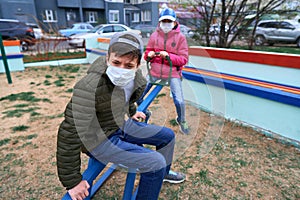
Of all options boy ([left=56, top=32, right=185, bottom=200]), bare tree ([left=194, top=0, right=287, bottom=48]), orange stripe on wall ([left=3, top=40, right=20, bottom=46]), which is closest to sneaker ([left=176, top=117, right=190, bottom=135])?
boy ([left=56, top=32, right=185, bottom=200])

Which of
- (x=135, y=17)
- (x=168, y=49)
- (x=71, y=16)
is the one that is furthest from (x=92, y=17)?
(x=168, y=49)

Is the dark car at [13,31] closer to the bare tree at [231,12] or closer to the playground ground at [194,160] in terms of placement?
the bare tree at [231,12]

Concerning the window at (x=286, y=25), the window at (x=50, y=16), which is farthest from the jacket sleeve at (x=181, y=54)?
the window at (x=50, y=16)

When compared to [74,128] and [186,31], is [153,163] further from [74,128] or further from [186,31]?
[186,31]

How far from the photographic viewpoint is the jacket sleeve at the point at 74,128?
110 centimetres

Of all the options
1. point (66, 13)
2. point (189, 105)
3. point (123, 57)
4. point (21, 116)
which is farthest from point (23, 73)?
point (66, 13)

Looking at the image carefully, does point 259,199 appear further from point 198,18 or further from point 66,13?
point 66,13

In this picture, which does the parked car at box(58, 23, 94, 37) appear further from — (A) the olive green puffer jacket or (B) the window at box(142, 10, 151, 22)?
(A) the olive green puffer jacket

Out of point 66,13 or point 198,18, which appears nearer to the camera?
point 198,18

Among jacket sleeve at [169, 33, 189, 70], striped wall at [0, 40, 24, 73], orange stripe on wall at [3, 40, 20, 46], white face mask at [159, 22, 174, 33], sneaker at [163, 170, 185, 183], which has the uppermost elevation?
white face mask at [159, 22, 174, 33]

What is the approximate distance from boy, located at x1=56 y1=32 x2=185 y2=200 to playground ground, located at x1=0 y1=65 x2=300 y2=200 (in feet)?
0.86

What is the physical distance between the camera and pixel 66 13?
22953 millimetres

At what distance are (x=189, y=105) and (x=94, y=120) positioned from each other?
110 inches

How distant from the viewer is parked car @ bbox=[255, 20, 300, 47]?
1063 cm
